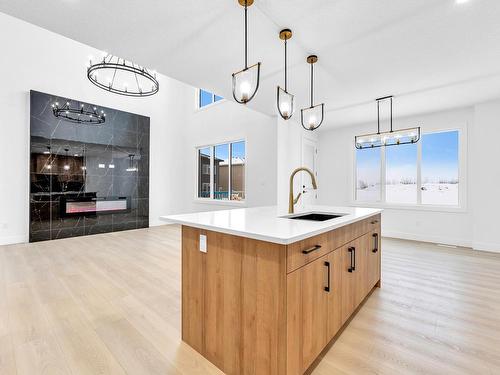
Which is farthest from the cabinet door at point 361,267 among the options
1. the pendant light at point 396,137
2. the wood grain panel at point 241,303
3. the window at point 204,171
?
the window at point 204,171

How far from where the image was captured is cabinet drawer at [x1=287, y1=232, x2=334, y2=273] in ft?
4.17

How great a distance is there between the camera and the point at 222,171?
684 centimetres

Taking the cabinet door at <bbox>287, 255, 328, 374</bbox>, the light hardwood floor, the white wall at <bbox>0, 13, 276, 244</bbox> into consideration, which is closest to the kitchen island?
the cabinet door at <bbox>287, 255, 328, 374</bbox>

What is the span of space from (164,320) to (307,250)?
60.5 inches

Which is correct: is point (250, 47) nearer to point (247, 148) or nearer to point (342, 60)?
point (342, 60)

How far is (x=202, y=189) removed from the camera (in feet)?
24.4

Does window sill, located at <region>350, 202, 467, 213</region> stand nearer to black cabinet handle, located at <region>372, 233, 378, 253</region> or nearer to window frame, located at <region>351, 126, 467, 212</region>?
window frame, located at <region>351, 126, 467, 212</region>

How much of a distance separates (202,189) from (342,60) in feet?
17.6

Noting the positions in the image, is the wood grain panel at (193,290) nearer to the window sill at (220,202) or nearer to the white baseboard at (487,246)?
the window sill at (220,202)

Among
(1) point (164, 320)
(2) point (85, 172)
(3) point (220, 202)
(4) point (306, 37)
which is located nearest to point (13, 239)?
(2) point (85, 172)

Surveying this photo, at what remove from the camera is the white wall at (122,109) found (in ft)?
16.0

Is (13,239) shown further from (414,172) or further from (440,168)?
(440,168)

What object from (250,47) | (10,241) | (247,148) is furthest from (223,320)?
(10,241)

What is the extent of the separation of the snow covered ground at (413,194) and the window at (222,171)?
120 inches
